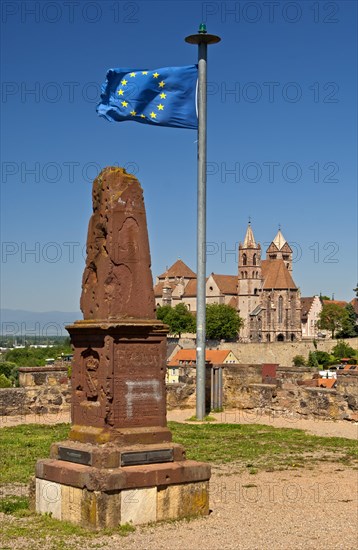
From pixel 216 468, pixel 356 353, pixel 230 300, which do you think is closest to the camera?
pixel 216 468

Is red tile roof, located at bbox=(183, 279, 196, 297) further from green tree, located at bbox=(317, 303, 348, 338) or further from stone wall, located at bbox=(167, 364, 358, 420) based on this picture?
stone wall, located at bbox=(167, 364, 358, 420)

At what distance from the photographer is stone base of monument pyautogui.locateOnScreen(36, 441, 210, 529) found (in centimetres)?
833

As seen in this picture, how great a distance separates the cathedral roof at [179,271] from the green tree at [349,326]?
45.6m

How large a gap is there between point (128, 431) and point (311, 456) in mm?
5393

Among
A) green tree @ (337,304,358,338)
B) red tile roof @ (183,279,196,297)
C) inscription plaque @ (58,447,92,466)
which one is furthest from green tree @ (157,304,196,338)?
inscription plaque @ (58,447,92,466)

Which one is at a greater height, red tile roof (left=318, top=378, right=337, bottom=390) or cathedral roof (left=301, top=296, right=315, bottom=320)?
cathedral roof (left=301, top=296, right=315, bottom=320)

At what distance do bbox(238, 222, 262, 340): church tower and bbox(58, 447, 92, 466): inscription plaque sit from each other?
150 metres

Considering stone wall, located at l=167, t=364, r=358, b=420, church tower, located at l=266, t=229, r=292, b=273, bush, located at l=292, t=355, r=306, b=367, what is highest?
church tower, located at l=266, t=229, r=292, b=273

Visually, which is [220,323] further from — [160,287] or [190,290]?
[160,287]

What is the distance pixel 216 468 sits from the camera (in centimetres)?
1221

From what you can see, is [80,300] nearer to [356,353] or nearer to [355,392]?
[355,392]

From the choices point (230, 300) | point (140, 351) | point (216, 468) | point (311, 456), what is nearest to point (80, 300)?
point (140, 351)

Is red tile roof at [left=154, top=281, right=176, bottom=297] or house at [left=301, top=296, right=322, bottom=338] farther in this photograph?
red tile roof at [left=154, top=281, right=176, bottom=297]

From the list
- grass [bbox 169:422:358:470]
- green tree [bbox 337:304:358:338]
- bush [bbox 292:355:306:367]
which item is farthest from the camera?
green tree [bbox 337:304:358:338]
